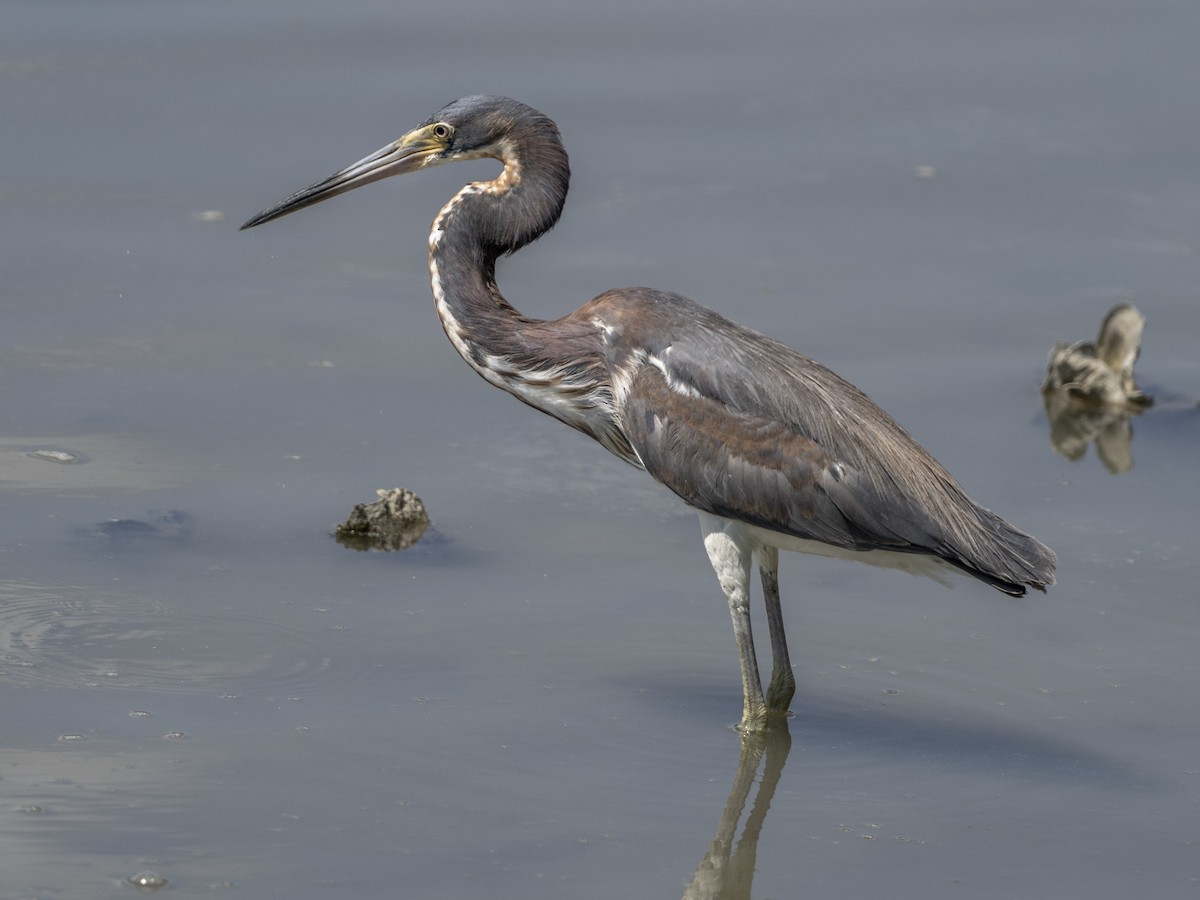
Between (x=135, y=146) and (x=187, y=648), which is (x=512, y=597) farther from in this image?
(x=135, y=146)

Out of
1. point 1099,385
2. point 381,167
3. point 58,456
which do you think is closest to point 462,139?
point 381,167

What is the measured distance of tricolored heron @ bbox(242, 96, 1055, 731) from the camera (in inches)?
294

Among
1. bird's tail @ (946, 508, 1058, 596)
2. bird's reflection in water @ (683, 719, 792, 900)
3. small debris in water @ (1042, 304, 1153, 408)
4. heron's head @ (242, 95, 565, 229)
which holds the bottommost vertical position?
bird's reflection in water @ (683, 719, 792, 900)

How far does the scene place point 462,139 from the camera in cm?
813

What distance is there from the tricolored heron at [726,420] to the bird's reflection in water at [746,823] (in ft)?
0.35

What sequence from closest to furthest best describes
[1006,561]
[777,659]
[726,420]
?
[1006,561] < [726,420] < [777,659]

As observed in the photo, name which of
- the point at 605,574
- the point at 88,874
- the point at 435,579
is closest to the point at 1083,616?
the point at 605,574

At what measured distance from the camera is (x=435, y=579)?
332 inches

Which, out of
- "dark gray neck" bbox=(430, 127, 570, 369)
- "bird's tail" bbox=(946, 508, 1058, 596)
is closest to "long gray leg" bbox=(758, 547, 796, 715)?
"bird's tail" bbox=(946, 508, 1058, 596)

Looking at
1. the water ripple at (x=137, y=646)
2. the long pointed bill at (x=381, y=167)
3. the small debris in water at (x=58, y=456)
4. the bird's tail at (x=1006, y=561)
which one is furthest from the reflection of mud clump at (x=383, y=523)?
the bird's tail at (x=1006, y=561)

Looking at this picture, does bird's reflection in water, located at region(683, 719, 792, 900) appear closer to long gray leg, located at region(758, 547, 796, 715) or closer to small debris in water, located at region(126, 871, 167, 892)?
long gray leg, located at region(758, 547, 796, 715)

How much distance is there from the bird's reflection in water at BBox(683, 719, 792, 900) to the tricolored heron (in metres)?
0.11

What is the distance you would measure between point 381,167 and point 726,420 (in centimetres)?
192

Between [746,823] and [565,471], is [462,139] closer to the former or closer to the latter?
[565,471]
